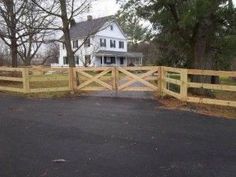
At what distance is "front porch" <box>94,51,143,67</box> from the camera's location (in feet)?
178

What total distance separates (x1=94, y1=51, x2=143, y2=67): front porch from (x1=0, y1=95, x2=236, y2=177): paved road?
42167 mm

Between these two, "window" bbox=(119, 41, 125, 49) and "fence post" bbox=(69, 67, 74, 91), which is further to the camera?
"window" bbox=(119, 41, 125, 49)

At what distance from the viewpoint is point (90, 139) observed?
314 inches

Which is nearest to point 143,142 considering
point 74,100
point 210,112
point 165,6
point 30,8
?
point 210,112

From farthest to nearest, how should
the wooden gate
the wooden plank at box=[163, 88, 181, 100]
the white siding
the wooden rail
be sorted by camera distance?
the white siding < the wooden gate < the wooden plank at box=[163, 88, 181, 100] < the wooden rail

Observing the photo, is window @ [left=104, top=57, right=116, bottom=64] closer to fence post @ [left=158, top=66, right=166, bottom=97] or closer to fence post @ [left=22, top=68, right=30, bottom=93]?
fence post @ [left=22, top=68, right=30, bottom=93]

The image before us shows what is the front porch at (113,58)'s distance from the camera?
5419cm

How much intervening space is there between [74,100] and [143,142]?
7.46 metres

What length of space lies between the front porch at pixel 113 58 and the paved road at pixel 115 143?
42.2 meters

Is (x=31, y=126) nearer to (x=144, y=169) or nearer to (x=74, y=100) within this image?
(x=144, y=169)

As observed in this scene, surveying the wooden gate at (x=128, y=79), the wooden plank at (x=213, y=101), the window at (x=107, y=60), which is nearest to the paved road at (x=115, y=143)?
the wooden plank at (x=213, y=101)

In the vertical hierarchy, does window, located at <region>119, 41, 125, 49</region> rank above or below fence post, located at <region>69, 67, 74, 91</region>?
above

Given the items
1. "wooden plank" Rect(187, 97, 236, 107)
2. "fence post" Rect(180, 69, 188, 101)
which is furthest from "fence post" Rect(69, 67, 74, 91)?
"wooden plank" Rect(187, 97, 236, 107)

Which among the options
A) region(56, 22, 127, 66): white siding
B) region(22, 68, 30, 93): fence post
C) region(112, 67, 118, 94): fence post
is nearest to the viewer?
region(112, 67, 118, 94): fence post
